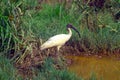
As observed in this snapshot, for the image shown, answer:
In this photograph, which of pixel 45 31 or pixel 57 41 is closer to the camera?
pixel 57 41

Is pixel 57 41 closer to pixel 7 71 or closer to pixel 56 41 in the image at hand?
pixel 56 41

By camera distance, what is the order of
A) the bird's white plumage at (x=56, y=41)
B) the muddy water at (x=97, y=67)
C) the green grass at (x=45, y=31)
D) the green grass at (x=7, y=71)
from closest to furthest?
1. the green grass at (x=7, y=71)
2. the green grass at (x=45, y=31)
3. the muddy water at (x=97, y=67)
4. the bird's white plumage at (x=56, y=41)

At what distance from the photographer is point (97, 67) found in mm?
8555

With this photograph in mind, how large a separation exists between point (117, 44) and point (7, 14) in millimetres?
2472

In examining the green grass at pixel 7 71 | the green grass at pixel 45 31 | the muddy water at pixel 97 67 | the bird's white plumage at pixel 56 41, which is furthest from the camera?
the bird's white plumage at pixel 56 41

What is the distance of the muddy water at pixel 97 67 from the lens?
315 inches

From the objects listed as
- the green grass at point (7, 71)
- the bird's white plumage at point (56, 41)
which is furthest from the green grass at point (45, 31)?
the bird's white plumage at point (56, 41)

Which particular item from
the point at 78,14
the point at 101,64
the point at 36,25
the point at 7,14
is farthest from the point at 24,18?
the point at 78,14

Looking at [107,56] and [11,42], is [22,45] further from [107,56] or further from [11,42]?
[107,56]

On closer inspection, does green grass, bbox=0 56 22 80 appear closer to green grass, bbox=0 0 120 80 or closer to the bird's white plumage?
green grass, bbox=0 0 120 80

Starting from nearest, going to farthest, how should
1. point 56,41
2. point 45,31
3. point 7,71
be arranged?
point 7,71 → point 56,41 → point 45,31

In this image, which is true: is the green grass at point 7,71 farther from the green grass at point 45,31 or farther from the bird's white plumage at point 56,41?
the bird's white plumage at point 56,41

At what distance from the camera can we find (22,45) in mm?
8016

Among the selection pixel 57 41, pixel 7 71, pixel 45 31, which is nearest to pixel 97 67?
pixel 57 41
